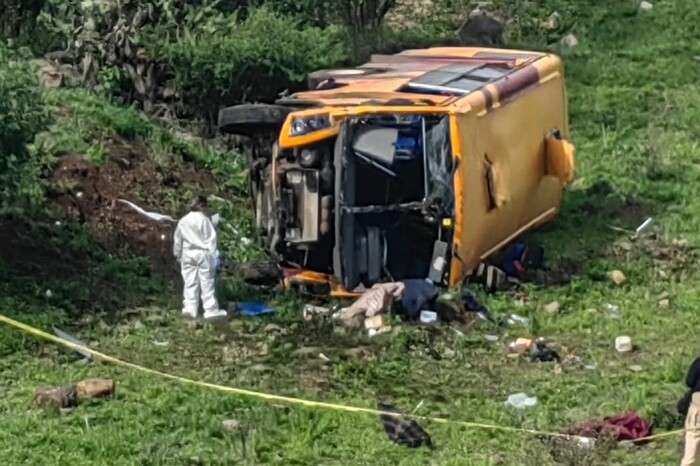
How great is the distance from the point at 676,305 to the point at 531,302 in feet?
3.65

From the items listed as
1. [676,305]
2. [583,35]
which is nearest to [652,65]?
[583,35]

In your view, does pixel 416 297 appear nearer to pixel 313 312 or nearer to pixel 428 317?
pixel 428 317

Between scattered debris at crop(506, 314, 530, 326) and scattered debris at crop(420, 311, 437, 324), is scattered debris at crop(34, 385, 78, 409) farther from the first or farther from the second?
scattered debris at crop(506, 314, 530, 326)

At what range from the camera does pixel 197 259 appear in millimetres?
11180

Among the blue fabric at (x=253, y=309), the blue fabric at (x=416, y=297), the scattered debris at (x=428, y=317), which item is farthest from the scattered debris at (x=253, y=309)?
the scattered debris at (x=428, y=317)

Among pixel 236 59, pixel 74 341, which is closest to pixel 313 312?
pixel 74 341

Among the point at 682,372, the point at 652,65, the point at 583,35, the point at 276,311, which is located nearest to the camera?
the point at 682,372

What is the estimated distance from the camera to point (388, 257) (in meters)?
12.1

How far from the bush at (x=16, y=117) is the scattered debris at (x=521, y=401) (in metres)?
3.97

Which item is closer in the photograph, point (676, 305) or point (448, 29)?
point (676, 305)

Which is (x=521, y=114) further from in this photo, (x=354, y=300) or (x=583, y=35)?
(x=583, y=35)

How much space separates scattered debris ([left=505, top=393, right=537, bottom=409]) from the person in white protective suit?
8.05ft

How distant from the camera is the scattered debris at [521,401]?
977 centimetres

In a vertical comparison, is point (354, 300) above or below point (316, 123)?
below
